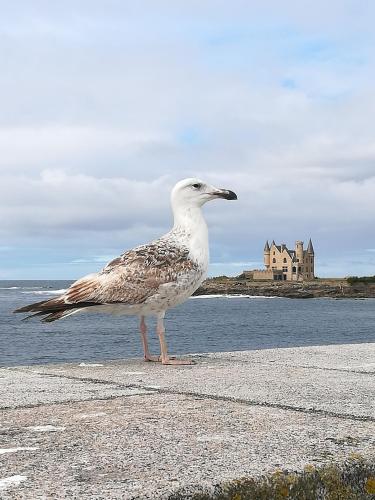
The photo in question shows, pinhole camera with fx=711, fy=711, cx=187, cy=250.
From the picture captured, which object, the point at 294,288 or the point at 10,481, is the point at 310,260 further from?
the point at 10,481

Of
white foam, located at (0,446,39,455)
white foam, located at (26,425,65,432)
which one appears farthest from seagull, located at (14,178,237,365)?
white foam, located at (0,446,39,455)

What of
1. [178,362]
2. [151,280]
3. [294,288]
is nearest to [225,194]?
[151,280]

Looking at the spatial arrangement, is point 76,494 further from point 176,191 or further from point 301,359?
point 176,191

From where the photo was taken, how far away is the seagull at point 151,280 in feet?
23.1

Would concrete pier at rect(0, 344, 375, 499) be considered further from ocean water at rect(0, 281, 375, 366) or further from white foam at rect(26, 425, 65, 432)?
ocean water at rect(0, 281, 375, 366)

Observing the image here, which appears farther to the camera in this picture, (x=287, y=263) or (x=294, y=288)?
(x=287, y=263)

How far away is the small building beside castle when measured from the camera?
601 feet

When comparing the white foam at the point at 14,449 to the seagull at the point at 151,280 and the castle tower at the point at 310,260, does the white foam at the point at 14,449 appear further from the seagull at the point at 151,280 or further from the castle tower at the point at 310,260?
the castle tower at the point at 310,260

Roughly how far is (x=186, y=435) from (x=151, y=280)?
3.82m

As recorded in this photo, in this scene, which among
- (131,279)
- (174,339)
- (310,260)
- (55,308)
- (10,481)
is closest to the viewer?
(10,481)

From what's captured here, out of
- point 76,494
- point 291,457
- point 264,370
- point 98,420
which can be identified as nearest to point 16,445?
point 98,420

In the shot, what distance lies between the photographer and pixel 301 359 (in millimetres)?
6980

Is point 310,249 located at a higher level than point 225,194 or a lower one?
higher

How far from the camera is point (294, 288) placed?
546 ft
